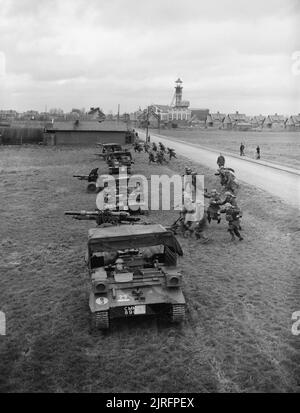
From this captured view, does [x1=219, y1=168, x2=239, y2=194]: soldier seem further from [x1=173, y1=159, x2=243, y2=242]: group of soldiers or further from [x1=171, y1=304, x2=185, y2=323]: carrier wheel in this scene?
[x1=171, y1=304, x2=185, y2=323]: carrier wheel

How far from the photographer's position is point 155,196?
24.1m

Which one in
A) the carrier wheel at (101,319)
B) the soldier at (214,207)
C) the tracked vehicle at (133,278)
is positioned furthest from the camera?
the soldier at (214,207)

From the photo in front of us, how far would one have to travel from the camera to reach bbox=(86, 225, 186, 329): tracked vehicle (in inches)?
344

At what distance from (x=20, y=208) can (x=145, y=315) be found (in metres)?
14.1

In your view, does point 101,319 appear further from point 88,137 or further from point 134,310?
point 88,137

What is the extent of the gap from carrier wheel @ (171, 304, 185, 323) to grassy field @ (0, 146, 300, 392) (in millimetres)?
201

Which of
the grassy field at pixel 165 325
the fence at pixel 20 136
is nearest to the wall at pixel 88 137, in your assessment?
the fence at pixel 20 136

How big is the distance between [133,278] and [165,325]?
1139 millimetres

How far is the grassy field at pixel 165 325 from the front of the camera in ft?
24.0

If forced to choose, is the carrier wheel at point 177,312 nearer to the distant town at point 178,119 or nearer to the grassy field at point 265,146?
the grassy field at point 265,146

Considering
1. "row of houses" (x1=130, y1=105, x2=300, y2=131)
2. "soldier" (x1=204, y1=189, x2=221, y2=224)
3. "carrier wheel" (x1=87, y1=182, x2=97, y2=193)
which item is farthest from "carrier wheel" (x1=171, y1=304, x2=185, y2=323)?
"row of houses" (x1=130, y1=105, x2=300, y2=131)

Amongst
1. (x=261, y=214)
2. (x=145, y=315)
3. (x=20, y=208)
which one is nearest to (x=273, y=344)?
(x=145, y=315)

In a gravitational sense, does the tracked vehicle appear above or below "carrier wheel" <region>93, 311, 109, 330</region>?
above

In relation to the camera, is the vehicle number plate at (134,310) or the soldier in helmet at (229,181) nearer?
the vehicle number plate at (134,310)
